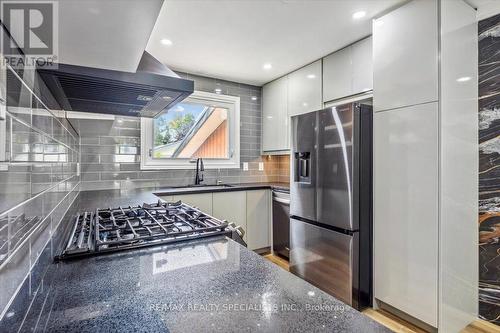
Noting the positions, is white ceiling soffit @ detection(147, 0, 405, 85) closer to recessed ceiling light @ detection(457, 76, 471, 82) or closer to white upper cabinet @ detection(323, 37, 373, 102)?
white upper cabinet @ detection(323, 37, 373, 102)

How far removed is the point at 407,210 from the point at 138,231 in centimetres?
174

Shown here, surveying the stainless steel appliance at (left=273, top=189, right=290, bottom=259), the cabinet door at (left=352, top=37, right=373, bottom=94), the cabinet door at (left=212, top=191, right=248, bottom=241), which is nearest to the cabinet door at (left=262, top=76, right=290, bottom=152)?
the stainless steel appliance at (left=273, top=189, right=290, bottom=259)

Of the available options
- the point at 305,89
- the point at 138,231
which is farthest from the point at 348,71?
the point at 138,231

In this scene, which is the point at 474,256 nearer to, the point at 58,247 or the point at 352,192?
the point at 352,192

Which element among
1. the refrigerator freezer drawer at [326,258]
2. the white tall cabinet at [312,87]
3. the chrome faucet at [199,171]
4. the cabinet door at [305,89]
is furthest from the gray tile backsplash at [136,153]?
the refrigerator freezer drawer at [326,258]

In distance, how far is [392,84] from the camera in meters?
1.92

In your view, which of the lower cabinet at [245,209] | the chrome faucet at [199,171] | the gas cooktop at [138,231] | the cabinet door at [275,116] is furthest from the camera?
the cabinet door at [275,116]

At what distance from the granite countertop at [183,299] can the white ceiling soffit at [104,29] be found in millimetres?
579

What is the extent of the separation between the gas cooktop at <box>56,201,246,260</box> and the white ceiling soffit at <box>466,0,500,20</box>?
2.32 metres

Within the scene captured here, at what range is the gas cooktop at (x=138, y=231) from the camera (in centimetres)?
84

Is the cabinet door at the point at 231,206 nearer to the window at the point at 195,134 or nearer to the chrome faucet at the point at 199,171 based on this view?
the chrome faucet at the point at 199,171

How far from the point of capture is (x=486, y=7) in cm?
189

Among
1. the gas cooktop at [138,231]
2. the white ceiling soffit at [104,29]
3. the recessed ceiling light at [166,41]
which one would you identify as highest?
the recessed ceiling light at [166,41]

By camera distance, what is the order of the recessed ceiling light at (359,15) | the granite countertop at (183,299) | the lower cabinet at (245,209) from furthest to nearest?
the lower cabinet at (245,209)
the recessed ceiling light at (359,15)
the granite countertop at (183,299)
